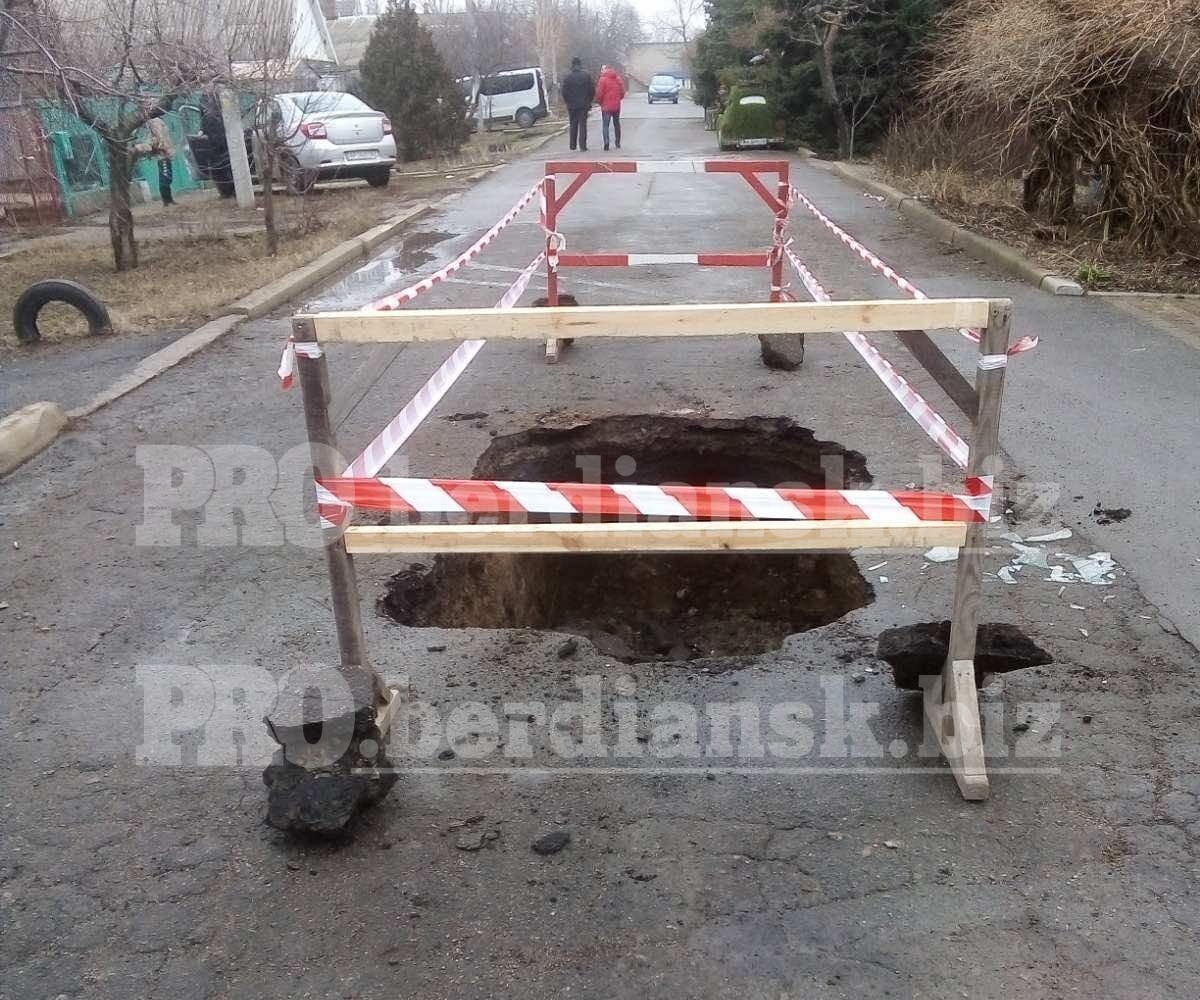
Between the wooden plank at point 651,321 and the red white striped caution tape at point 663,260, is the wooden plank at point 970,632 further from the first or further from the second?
the red white striped caution tape at point 663,260

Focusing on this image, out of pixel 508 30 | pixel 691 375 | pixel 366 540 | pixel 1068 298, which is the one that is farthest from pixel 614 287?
pixel 508 30

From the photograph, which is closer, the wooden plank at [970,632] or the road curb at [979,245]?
the wooden plank at [970,632]

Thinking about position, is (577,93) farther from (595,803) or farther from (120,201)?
(595,803)

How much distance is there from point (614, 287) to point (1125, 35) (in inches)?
218

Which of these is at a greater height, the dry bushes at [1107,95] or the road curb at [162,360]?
the dry bushes at [1107,95]

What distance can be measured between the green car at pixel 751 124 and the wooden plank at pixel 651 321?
24738mm

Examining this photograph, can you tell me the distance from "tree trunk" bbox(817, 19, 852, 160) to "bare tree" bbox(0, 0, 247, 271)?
13818 mm

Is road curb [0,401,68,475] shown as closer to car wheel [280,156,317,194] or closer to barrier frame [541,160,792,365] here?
barrier frame [541,160,792,365]

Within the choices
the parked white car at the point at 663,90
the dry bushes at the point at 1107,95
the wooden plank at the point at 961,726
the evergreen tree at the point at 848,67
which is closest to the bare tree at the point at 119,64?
the dry bushes at the point at 1107,95

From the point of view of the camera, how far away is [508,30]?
58031mm

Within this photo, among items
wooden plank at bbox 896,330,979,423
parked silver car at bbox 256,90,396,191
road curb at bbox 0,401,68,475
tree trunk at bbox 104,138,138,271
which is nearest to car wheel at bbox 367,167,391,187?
parked silver car at bbox 256,90,396,191

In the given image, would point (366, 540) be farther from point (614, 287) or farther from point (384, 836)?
point (614, 287)

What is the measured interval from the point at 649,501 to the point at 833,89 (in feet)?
70.4

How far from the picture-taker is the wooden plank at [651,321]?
2.92m
